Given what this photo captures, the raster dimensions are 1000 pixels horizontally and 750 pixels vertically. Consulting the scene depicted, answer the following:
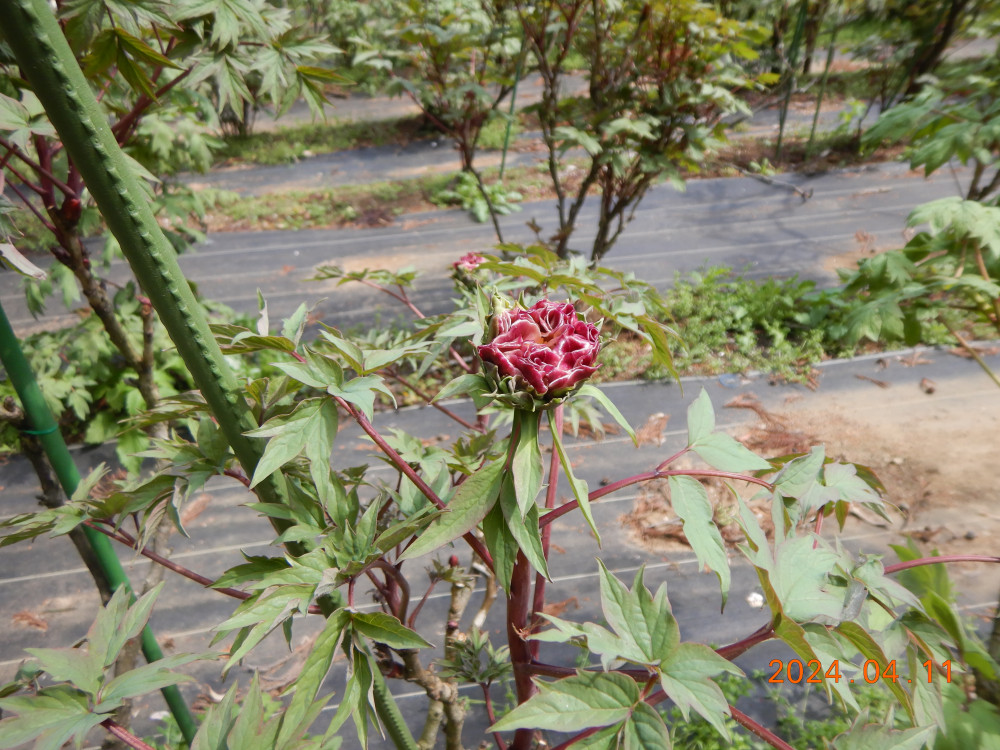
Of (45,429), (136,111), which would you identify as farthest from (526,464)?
(136,111)

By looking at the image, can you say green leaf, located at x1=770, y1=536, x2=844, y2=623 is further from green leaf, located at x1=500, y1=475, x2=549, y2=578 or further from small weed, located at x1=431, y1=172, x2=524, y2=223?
small weed, located at x1=431, y1=172, x2=524, y2=223

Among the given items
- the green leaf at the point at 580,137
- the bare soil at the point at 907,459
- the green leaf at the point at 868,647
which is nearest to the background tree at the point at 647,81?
the green leaf at the point at 580,137

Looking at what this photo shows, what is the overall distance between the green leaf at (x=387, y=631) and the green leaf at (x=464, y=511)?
106mm

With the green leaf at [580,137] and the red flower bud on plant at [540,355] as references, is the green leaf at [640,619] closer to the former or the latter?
the red flower bud on plant at [540,355]

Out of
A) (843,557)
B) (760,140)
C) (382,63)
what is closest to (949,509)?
(843,557)

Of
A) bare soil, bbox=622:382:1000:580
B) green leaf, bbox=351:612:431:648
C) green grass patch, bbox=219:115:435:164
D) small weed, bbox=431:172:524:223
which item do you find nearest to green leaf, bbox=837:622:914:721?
green leaf, bbox=351:612:431:648

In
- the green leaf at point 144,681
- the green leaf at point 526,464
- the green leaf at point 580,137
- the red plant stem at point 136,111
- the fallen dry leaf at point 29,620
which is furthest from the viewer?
the green leaf at point 580,137

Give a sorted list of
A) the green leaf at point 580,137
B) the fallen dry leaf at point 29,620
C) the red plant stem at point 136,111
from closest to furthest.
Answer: the red plant stem at point 136,111 < the fallen dry leaf at point 29,620 < the green leaf at point 580,137

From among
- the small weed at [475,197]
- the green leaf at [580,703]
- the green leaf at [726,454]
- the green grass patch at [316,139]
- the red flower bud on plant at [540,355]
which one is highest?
the red flower bud on plant at [540,355]

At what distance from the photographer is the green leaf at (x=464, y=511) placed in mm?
658

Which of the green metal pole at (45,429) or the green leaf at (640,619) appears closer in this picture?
the green leaf at (640,619)

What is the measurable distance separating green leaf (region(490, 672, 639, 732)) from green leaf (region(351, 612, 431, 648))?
0.14 meters

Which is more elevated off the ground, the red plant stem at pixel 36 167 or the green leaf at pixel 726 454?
the red plant stem at pixel 36 167

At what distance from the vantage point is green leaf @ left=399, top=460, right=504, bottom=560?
658 mm
